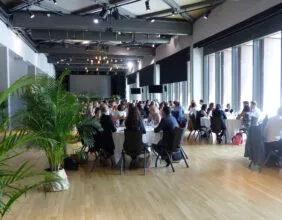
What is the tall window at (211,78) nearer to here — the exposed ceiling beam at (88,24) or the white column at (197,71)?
the white column at (197,71)

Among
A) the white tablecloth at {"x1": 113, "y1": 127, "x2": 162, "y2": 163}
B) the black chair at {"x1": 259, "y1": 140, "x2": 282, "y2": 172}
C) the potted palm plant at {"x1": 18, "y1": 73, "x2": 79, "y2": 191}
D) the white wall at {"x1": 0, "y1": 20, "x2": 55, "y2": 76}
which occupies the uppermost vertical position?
the white wall at {"x1": 0, "y1": 20, "x2": 55, "y2": 76}

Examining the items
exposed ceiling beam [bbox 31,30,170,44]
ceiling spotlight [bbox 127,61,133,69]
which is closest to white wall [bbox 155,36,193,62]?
exposed ceiling beam [bbox 31,30,170,44]

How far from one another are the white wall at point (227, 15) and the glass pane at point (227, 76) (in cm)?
103

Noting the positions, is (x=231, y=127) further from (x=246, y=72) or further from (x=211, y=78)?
(x=211, y=78)

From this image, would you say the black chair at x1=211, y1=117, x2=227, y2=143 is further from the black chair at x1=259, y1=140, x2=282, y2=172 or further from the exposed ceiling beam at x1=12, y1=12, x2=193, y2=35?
the exposed ceiling beam at x1=12, y1=12, x2=193, y2=35

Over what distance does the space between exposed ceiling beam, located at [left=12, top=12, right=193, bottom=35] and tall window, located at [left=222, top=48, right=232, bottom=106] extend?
194 cm

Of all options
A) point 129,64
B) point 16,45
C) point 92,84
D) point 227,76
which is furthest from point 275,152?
point 92,84

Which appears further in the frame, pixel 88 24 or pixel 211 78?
pixel 211 78

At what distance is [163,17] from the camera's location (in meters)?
10.9

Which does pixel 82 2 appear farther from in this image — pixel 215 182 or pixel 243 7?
pixel 215 182

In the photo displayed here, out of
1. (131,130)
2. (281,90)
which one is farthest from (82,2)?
(281,90)

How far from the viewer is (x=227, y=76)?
11.1 m

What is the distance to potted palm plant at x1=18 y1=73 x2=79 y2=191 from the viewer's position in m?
4.16

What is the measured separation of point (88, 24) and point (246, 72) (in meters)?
5.46
